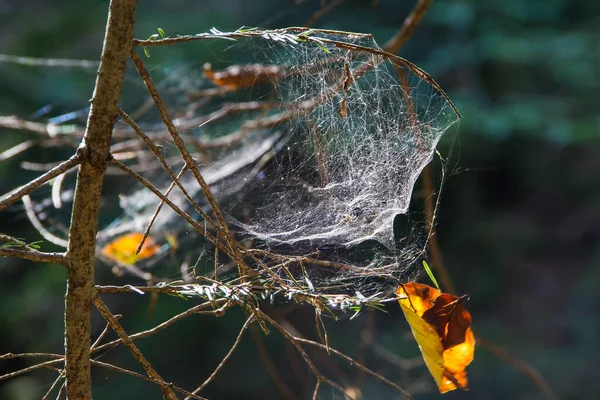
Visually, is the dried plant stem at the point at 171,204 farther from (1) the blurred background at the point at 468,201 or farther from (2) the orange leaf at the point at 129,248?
(1) the blurred background at the point at 468,201

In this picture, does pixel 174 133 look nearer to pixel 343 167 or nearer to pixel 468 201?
pixel 343 167

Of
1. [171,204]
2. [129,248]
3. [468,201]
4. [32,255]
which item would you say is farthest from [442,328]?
[468,201]

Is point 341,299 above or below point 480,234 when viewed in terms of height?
above

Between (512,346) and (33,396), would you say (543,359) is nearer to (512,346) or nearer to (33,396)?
(512,346)

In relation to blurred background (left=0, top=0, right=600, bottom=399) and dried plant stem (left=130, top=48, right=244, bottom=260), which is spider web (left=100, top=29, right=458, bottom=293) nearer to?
dried plant stem (left=130, top=48, right=244, bottom=260)

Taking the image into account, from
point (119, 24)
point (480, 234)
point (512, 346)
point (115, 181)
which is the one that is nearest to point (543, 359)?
point (512, 346)

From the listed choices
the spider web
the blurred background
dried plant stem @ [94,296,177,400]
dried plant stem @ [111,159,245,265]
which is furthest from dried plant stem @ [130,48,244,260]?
the blurred background
